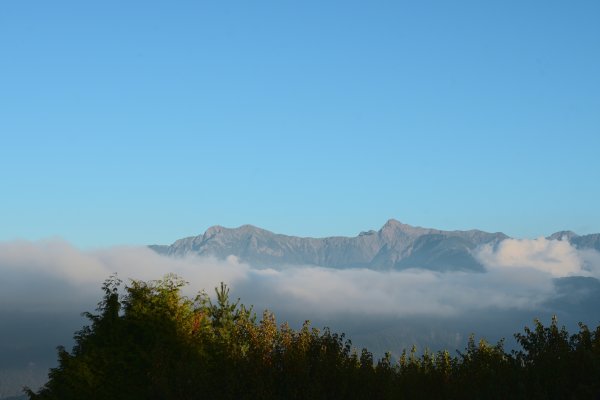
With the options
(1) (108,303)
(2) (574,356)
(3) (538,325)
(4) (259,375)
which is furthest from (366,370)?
(1) (108,303)

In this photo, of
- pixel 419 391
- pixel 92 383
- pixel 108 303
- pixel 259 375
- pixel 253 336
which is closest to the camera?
pixel 259 375

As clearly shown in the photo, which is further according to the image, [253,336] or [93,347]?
[93,347]

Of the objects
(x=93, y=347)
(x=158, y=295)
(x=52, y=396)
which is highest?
(x=158, y=295)

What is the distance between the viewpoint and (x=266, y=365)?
151ft

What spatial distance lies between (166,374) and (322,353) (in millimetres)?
12749

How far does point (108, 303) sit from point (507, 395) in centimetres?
4334

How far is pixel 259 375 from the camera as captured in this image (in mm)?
45000

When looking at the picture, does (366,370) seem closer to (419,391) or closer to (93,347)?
(419,391)

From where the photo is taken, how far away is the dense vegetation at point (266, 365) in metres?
43.0

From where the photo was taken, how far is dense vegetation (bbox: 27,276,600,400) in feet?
141

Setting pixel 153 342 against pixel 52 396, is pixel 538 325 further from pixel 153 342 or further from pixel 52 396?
pixel 52 396

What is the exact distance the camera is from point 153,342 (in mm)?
70875

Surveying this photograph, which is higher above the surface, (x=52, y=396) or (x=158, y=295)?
(x=158, y=295)

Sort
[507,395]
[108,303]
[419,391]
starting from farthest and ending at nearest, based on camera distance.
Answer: [108,303]
[419,391]
[507,395]
